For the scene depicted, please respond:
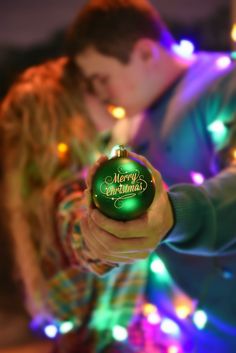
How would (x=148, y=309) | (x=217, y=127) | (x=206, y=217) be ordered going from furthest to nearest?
(x=148, y=309) < (x=217, y=127) < (x=206, y=217)

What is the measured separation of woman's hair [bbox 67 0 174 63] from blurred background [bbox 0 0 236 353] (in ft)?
0.54

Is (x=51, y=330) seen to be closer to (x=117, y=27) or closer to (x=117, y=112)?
(x=117, y=112)

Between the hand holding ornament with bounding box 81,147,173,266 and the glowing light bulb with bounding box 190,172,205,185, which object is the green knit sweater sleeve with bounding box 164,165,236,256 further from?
the glowing light bulb with bounding box 190,172,205,185

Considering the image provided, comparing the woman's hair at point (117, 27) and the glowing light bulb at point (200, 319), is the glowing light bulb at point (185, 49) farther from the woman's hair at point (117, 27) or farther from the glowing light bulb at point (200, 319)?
the glowing light bulb at point (200, 319)

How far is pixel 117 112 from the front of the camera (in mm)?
1089

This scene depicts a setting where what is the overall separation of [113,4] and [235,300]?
2.23 feet

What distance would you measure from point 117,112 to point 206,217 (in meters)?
0.53

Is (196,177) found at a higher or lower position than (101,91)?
lower

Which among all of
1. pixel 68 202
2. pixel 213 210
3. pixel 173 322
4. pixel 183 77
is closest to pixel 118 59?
pixel 183 77

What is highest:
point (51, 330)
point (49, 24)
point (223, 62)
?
point (49, 24)

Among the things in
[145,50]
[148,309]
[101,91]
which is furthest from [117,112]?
[148,309]

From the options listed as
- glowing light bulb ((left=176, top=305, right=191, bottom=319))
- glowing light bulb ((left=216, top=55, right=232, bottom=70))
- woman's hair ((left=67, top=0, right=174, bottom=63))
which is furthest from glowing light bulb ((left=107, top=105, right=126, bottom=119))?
glowing light bulb ((left=176, top=305, right=191, bottom=319))

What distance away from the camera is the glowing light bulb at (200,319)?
2.75 ft

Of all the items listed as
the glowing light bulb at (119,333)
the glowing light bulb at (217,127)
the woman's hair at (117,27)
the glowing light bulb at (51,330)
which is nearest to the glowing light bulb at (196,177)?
the glowing light bulb at (217,127)
